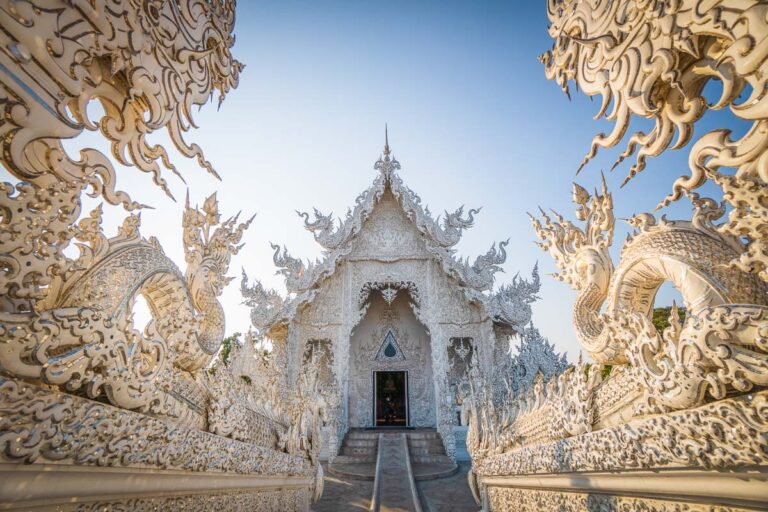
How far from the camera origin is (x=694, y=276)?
149cm

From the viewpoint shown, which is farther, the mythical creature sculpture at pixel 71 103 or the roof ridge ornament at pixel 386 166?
the roof ridge ornament at pixel 386 166

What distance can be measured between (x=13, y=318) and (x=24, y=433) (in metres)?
0.34

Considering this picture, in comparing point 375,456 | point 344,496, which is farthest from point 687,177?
point 375,456

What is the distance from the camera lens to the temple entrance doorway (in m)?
12.7

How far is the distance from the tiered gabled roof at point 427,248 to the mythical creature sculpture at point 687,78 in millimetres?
8973

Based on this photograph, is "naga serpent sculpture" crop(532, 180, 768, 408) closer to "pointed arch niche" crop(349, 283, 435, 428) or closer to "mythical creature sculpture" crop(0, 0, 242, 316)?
"mythical creature sculpture" crop(0, 0, 242, 316)

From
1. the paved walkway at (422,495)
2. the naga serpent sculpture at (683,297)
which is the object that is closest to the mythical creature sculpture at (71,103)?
the naga serpent sculpture at (683,297)

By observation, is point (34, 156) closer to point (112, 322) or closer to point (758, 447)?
point (112, 322)

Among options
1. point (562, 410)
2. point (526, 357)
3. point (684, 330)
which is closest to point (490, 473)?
point (562, 410)

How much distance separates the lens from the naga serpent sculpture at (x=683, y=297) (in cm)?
120

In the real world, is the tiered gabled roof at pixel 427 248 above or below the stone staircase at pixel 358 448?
above

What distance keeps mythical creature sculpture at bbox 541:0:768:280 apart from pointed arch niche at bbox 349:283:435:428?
939 centimetres

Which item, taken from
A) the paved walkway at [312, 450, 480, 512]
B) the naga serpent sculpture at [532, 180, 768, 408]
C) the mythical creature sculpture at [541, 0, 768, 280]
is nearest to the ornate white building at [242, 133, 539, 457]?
the paved walkway at [312, 450, 480, 512]

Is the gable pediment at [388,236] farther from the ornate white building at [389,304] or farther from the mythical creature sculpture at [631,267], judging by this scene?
the mythical creature sculpture at [631,267]
